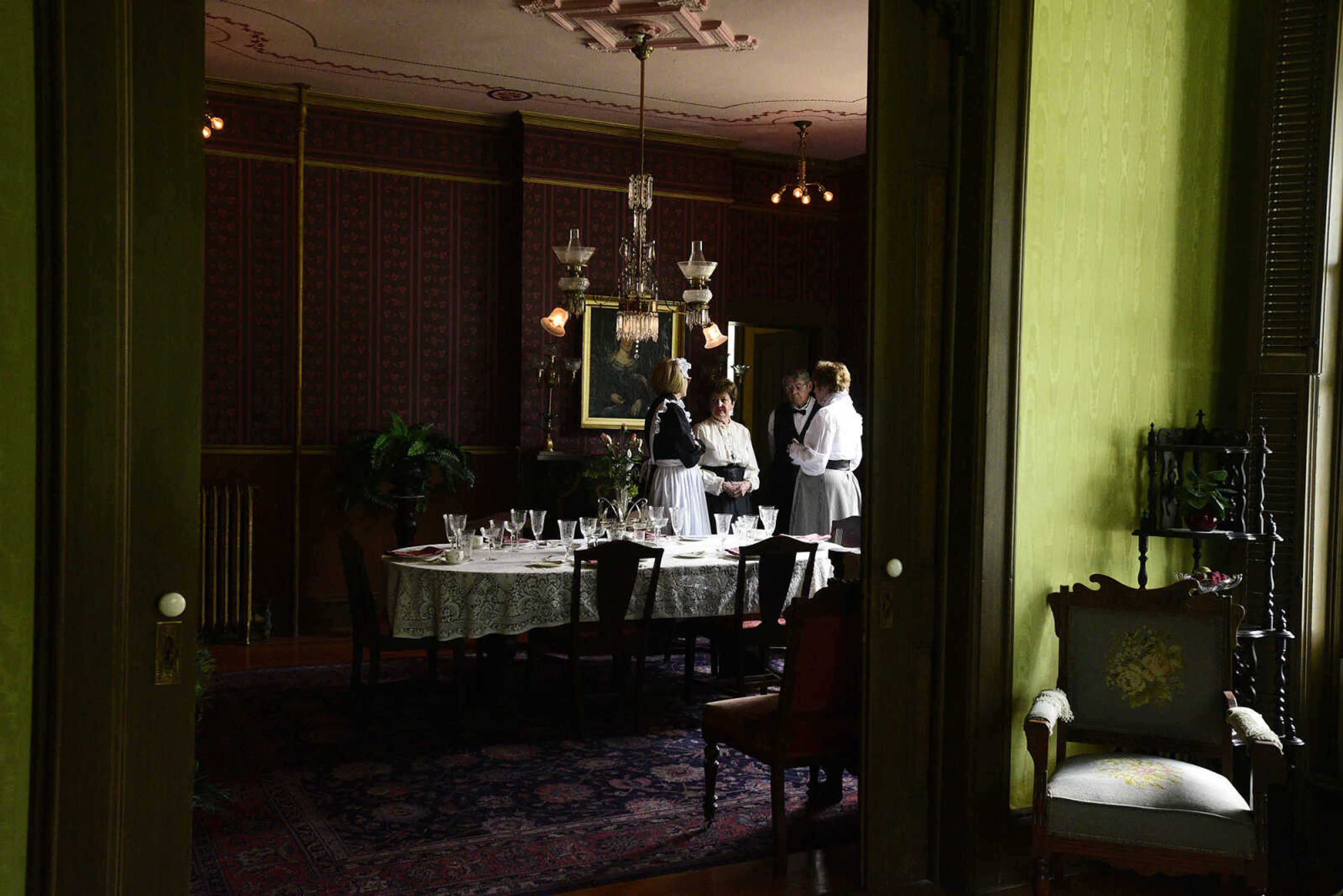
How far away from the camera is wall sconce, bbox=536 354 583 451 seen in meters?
8.45

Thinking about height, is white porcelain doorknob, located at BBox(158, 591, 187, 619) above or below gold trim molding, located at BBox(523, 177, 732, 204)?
below

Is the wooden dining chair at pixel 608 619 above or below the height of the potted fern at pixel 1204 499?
below

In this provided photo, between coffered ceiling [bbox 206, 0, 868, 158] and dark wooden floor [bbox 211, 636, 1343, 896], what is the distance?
3.83m

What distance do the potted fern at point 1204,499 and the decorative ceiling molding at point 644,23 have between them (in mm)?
3732

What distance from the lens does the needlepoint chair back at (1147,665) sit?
354 centimetres

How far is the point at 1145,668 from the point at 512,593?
2827 mm

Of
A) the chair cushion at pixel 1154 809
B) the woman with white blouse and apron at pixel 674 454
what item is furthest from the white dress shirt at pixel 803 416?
the chair cushion at pixel 1154 809

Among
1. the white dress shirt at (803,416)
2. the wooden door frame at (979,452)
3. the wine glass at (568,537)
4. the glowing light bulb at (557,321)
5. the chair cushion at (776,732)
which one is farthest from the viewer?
the white dress shirt at (803,416)

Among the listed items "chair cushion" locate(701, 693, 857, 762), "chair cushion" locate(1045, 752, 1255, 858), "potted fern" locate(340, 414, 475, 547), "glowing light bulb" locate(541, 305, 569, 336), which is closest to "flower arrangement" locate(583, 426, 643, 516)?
"glowing light bulb" locate(541, 305, 569, 336)

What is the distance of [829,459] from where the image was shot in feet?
24.2

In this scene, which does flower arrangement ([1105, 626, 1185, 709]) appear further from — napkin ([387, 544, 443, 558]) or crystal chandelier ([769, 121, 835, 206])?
crystal chandelier ([769, 121, 835, 206])

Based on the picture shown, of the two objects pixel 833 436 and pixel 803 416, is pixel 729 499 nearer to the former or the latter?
pixel 803 416

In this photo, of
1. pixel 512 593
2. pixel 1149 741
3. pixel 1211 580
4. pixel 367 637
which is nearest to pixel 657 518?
pixel 512 593

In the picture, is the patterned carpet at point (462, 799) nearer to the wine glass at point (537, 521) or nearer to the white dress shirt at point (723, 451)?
the wine glass at point (537, 521)
